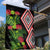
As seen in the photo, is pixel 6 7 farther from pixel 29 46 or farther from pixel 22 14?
pixel 29 46

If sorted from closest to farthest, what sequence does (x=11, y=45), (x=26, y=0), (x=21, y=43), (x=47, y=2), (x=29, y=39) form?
(x=11, y=45), (x=21, y=43), (x=29, y=39), (x=47, y=2), (x=26, y=0)

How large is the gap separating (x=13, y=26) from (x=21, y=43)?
810 millimetres

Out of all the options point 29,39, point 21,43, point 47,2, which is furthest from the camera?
point 47,2

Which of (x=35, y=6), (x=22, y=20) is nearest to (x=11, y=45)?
(x=22, y=20)

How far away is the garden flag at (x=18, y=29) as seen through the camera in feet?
15.1

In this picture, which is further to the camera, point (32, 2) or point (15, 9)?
point (32, 2)

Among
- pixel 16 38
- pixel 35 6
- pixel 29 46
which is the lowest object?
pixel 29 46

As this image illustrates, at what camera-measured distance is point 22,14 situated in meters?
5.18

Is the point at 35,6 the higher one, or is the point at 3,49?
the point at 35,6

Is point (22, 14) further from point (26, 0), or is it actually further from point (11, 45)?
point (26, 0)

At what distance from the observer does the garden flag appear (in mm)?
4613

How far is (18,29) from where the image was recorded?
4.90 metres

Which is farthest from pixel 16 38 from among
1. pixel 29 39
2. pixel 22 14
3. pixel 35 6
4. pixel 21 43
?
pixel 35 6

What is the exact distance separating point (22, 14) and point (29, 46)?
148 cm
